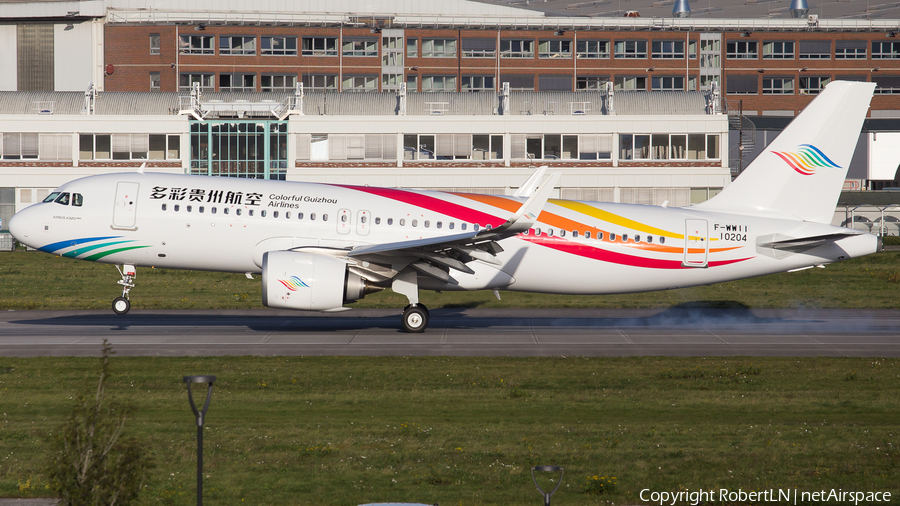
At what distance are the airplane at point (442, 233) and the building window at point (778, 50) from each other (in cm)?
10618

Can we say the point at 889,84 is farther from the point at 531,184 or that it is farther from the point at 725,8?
the point at 531,184

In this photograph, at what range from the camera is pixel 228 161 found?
67.9 meters

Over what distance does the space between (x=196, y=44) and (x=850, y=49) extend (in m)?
91.9

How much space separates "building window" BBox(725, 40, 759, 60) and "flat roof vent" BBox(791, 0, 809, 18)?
11.0m

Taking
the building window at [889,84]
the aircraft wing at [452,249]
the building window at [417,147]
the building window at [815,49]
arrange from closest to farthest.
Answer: the aircraft wing at [452,249], the building window at [417,147], the building window at [889,84], the building window at [815,49]

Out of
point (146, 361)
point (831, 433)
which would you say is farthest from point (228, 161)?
point (831, 433)

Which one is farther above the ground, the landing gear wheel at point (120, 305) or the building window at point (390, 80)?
the building window at point (390, 80)

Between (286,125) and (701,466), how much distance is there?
187ft

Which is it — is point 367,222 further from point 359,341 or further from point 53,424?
point 53,424

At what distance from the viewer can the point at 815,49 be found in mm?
126875

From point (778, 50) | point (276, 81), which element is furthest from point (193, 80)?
point (778, 50)

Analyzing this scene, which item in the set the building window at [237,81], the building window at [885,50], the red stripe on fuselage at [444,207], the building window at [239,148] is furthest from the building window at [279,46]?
the red stripe on fuselage at [444,207]

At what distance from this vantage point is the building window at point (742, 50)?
127144mm

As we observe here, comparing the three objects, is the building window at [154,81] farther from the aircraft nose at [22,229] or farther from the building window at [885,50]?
the building window at [885,50]
